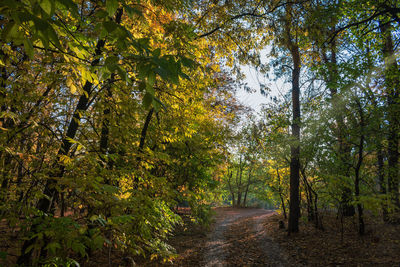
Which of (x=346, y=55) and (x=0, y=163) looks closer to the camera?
(x=0, y=163)

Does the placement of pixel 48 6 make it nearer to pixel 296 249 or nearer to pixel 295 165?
pixel 296 249

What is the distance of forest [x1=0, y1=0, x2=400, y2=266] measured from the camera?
73.3 inches

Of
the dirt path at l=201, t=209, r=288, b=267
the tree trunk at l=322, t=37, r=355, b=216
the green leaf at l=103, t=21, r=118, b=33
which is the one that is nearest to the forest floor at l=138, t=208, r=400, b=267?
the dirt path at l=201, t=209, r=288, b=267

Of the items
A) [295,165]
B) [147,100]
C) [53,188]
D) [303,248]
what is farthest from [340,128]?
[53,188]

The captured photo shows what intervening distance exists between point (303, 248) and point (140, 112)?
8.42 metres

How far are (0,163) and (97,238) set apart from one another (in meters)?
3.04

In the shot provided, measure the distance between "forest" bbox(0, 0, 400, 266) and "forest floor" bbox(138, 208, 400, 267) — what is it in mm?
378

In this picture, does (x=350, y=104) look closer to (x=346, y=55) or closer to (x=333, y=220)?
(x=346, y=55)

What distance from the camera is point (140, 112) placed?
6613 mm

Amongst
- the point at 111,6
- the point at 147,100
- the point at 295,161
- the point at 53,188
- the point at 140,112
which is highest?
the point at 140,112

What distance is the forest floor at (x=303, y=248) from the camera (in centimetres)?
706

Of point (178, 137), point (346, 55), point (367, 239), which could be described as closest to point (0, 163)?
point (178, 137)

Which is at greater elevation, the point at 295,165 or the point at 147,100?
the point at 295,165

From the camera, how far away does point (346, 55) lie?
41.2 feet
